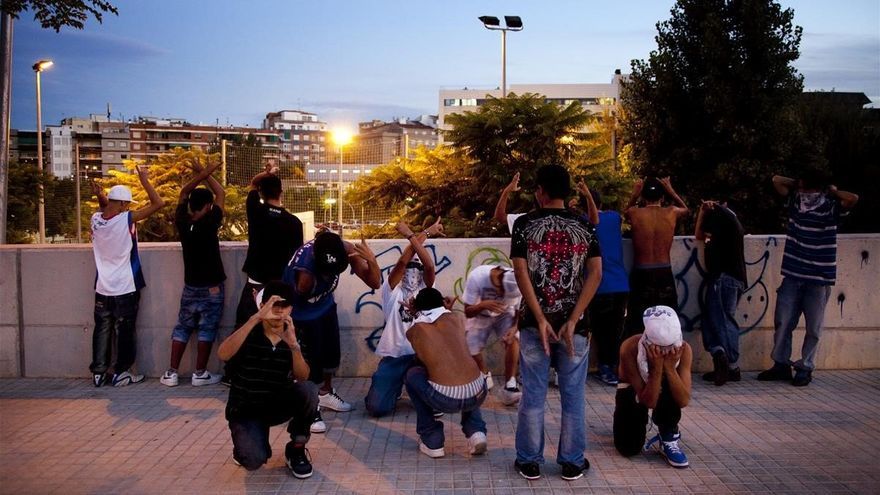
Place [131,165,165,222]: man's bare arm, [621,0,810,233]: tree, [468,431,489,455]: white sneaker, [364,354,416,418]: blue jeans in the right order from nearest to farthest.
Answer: [468,431,489,455]: white sneaker
[364,354,416,418]: blue jeans
[131,165,165,222]: man's bare arm
[621,0,810,233]: tree

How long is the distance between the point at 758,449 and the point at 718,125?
49.8ft

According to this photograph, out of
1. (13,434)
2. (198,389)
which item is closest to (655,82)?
(198,389)

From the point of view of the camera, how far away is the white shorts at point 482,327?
6438 mm

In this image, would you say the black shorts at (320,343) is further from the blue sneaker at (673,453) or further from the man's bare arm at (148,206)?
the blue sneaker at (673,453)

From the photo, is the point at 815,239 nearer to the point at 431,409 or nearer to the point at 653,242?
the point at 653,242

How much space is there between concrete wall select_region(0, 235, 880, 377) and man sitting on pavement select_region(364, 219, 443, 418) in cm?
123

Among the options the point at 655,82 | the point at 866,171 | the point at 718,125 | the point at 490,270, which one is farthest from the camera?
the point at 866,171

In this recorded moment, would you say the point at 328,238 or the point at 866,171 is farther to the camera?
the point at 866,171

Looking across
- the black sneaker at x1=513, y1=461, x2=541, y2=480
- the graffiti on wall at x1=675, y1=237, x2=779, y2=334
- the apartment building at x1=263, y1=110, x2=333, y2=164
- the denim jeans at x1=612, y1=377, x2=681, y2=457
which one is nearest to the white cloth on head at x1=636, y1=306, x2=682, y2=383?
the denim jeans at x1=612, y1=377, x2=681, y2=457

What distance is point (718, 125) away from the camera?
62.8 ft

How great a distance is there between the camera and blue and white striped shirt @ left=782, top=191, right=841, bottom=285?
7.16 meters

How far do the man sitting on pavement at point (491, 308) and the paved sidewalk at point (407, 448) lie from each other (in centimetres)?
59

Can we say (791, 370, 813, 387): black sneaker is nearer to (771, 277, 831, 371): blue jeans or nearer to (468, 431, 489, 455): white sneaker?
(771, 277, 831, 371): blue jeans

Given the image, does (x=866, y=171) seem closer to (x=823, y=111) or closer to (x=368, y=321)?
(x=823, y=111)
